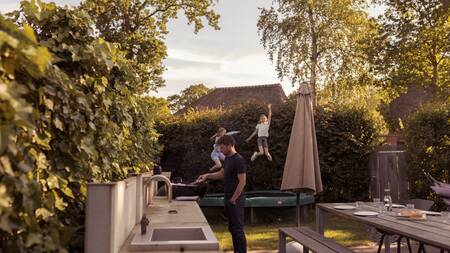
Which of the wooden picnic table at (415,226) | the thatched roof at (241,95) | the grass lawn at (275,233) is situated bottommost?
the grass lawn at (275,233)

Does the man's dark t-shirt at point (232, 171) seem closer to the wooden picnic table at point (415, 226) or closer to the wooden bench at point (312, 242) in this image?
the wooden bench at point (312, 242)

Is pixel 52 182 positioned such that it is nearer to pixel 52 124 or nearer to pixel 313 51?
pixel 52 124

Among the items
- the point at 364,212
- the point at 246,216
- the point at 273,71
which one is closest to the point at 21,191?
the point at 364,212

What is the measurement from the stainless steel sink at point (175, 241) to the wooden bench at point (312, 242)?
175 centimetres

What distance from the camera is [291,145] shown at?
29.2 ft

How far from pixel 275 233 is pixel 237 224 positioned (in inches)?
174

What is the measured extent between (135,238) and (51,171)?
150 cm

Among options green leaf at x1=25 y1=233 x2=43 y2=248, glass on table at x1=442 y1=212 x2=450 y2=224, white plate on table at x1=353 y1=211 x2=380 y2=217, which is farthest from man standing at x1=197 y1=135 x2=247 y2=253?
green leaf at x1=25 y1=233 x2=43 y2=248

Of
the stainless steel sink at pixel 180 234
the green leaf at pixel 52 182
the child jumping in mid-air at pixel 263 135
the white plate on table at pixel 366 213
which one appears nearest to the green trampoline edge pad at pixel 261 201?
the child jumping in mid-air at pixel 263 135

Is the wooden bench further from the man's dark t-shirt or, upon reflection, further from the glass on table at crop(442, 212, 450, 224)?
the glass on table at crop(442, 212, 450, 224)

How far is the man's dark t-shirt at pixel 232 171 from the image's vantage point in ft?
23.4

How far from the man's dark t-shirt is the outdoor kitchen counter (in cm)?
97

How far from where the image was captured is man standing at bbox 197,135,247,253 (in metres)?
7.00

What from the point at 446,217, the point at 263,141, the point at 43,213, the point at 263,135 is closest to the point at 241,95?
the point at 263,141
